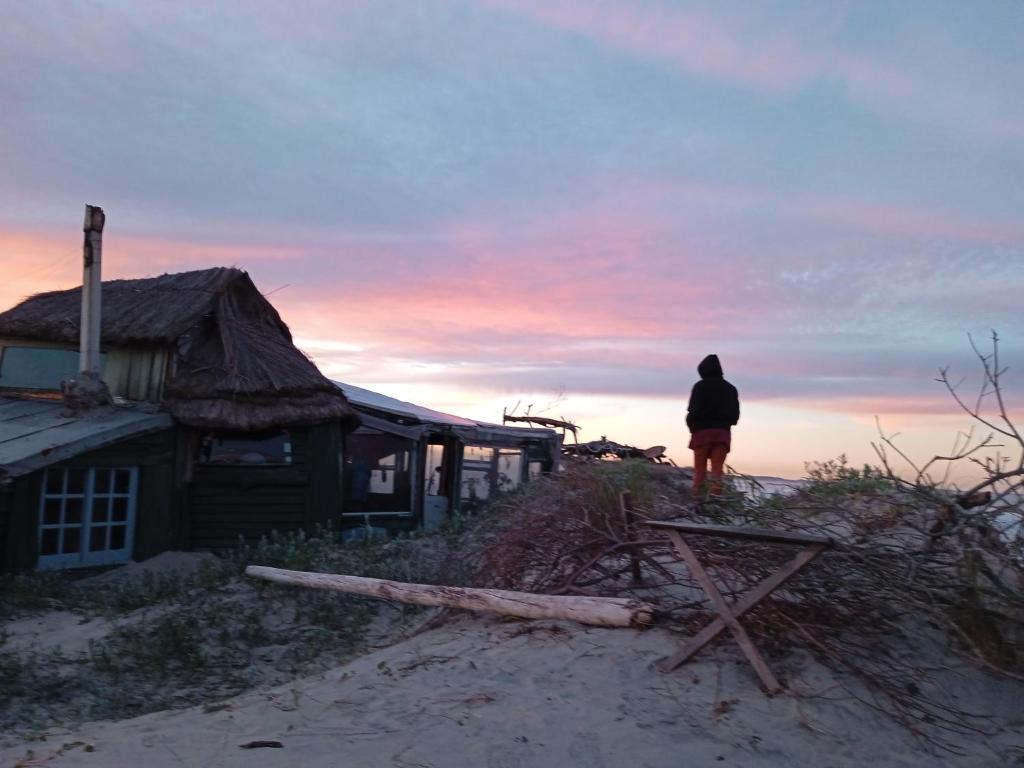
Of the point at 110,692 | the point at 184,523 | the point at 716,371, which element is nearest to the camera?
the point at 110,692

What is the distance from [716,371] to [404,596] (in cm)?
445

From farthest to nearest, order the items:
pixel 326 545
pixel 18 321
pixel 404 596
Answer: pixel 18 321
pixel 326 545
pixel 404 596

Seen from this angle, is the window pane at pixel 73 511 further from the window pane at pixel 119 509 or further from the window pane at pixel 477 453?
the window pane at pixel 477 453

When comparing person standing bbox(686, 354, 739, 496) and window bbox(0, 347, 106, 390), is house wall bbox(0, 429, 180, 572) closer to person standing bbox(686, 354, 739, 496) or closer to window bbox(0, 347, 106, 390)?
window bbox(0, 347, 106, 390)

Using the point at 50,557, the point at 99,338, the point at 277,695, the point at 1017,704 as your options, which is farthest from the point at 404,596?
the point at 99,338

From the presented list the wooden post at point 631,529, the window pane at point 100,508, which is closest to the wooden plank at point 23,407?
the window pane at point 100,508

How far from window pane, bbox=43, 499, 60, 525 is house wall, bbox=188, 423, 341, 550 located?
→ 1.83 meters

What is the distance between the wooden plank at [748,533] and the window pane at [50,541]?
29.0ft

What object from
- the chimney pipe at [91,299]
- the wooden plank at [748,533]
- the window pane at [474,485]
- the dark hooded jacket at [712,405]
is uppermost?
the chimney pipe at [91,299]

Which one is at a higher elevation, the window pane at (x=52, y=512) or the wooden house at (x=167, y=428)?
the wooden house at (x=167, y=428)

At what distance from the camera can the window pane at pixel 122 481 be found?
1242cm

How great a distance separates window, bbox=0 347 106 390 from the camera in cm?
1388

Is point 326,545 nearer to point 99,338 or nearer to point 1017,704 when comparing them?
point 99,338

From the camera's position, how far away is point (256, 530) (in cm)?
1365
